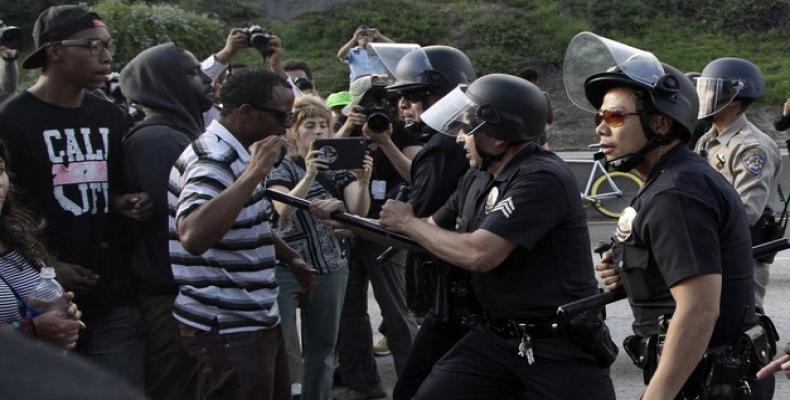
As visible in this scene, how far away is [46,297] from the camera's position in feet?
11.5

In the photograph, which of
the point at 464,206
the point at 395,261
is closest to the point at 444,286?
the point at 464,206

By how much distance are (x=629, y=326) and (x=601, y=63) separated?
14.1 feet

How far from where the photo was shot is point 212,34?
68.1ft

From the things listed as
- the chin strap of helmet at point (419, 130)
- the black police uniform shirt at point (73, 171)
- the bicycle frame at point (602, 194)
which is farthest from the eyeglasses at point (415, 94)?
the bicycle frame at point (602, 194)

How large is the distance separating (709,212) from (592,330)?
31.6 inches

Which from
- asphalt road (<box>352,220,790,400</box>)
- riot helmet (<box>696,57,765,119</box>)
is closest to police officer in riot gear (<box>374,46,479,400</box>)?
riot helmet (<box>696,57,765,119</box>)

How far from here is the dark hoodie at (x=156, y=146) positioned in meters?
4.37

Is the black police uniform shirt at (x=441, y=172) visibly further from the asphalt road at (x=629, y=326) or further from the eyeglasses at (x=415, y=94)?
the asphalt road at (x=629, y=326)

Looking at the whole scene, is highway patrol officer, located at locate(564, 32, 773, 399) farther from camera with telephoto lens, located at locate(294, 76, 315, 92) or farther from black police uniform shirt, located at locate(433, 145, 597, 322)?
camera with telephoto lens, located at locate(294, 76, 315, 92)

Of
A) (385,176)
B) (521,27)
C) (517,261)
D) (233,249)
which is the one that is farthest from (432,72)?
(521,27)

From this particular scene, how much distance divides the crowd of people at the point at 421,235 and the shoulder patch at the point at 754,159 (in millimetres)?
1802

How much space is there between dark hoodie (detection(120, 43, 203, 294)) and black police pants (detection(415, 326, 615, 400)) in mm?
1128

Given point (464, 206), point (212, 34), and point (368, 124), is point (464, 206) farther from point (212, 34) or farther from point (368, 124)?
point (212, 34)

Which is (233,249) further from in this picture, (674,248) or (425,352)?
(674,248)
